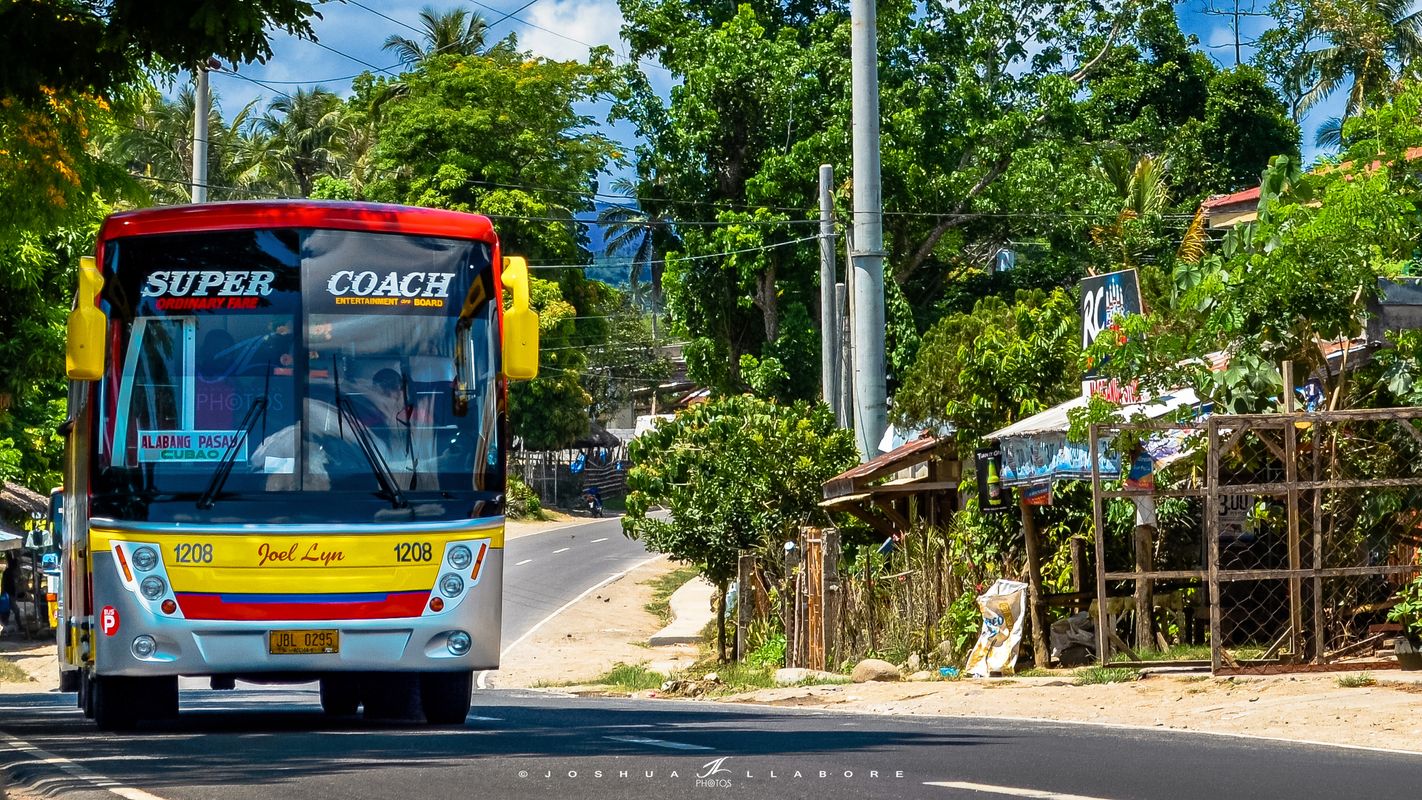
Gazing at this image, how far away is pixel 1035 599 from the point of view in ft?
59.1

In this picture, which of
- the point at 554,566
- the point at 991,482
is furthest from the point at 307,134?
the point at 991,482

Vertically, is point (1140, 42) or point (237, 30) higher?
point (1140, 42)

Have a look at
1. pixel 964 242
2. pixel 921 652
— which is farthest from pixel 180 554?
pixel 964 242

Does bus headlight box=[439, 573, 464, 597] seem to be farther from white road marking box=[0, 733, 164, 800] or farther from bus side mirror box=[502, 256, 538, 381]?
white road marking box=[0, 733, 164, 800]

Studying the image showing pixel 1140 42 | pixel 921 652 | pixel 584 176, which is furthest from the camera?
pixel 584 176

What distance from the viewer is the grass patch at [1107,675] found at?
1552 cm

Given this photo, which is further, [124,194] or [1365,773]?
[124,194]

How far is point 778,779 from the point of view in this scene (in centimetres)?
799

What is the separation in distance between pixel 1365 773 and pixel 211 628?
6525 mm

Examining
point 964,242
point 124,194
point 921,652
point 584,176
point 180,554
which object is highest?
point 584,176

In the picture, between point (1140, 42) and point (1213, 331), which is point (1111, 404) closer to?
point (1213, 331)

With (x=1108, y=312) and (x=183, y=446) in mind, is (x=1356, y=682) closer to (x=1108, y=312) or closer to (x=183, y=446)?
(x=1108, y=312)

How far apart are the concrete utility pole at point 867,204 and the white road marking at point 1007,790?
1469 centimetres

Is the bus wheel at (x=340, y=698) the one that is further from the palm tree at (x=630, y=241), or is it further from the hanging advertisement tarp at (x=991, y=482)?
the palm tree at (x=630, y=241)
